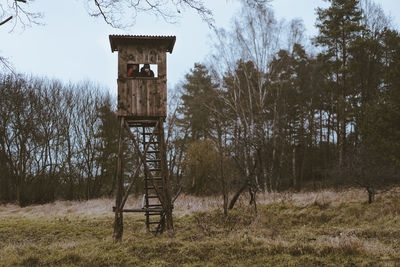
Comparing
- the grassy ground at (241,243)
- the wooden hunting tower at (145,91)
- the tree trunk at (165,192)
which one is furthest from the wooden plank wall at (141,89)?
the grassy ground at (241,243)

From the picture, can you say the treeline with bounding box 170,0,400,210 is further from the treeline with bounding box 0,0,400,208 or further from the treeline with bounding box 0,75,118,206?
the treeline with bounding box 0,75,118,206

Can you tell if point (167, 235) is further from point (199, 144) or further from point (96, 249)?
point (199, 144)

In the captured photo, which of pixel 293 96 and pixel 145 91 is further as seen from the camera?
pixel 293 96

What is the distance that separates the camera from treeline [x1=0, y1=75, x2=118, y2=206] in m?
25.4

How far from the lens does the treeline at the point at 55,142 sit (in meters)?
25.4

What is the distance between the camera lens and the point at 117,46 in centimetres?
1055

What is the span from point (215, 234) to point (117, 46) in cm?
631

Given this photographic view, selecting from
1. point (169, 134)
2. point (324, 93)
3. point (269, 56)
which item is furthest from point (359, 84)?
point (169, 134)

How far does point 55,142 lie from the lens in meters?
27.1

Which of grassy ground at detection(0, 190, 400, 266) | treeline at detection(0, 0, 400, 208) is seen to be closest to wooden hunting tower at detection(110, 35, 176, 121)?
grassy ground at detection(0, 190, 400, 266)

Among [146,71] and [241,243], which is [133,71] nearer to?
[146,71]

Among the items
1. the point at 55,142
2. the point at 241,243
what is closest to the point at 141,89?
the point at 241,243

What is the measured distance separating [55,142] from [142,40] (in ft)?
64.1

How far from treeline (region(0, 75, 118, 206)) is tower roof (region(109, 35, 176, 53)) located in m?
16.9
